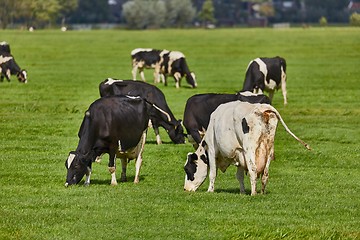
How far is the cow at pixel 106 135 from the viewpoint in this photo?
65.6ft

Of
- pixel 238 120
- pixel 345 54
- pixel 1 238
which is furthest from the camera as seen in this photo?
pixel 345 54

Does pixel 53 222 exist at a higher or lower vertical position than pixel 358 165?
higher

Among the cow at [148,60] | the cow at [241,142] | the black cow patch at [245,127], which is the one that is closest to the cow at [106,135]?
the cow at [241,142]

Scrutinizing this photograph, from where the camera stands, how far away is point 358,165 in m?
23.8

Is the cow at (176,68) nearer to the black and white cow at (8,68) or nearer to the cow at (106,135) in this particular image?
the black and white cow at (8,68)

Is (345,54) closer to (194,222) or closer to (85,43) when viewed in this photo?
(85,43)

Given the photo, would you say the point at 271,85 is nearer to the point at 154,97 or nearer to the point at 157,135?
the point at 157,135

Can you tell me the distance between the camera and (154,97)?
2786 cm

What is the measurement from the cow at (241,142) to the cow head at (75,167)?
76.4 inches

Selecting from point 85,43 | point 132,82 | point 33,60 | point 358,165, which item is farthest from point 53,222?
point 85,43

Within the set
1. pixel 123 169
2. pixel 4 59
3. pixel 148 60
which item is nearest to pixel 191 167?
pixel 123 169

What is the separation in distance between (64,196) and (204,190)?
2573 mm

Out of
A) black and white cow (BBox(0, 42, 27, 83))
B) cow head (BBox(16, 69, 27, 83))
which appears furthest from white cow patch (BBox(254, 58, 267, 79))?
black and white cow (BBox(0, 42, 27, 83))

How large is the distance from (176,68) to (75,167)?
3135cm
